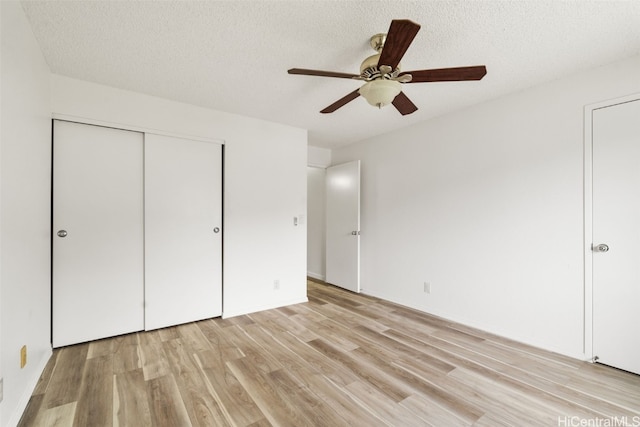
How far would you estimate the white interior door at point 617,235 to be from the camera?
2.00m

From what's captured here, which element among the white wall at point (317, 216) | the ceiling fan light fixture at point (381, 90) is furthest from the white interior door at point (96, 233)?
the white wall at point (317, 216)

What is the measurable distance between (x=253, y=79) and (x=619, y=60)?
2.87 meters

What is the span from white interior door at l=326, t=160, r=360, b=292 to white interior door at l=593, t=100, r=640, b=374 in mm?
2510

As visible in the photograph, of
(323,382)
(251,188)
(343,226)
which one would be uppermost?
(251,188)

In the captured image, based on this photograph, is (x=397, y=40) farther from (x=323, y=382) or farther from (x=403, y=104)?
(x=323, y=382)

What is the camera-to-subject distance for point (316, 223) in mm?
5195

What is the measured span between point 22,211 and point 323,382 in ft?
7.12

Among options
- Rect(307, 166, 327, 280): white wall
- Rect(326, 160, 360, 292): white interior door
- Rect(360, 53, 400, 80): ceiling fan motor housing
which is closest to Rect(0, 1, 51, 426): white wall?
Rect(360, 53, 400, 80): ceiling fan motor housing

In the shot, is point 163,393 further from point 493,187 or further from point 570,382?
point 493,187

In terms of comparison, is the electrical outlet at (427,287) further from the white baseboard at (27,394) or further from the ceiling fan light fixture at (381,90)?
the white baseboard at (27,394)

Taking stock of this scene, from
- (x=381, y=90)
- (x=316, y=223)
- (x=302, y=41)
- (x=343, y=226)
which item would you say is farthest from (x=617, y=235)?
(x=316, y=223)

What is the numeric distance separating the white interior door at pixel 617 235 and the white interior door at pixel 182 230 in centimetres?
346

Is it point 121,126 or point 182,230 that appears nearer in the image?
point 121,126

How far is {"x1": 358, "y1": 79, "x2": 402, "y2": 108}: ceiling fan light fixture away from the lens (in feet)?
5.56
